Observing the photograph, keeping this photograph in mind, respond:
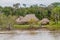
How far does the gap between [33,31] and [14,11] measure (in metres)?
0.44

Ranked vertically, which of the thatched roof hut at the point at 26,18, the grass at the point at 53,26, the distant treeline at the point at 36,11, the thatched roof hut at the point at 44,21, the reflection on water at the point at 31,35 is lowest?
the reflection on water at the point at 31,35

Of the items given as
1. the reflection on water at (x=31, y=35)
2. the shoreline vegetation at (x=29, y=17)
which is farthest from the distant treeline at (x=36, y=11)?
the reflection on water at (x=31, y=35)

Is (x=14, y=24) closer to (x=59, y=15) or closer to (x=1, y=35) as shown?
(x=1, y=35)

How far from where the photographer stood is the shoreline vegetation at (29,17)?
1958 millimetres

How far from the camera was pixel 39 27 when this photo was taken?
6.57ft

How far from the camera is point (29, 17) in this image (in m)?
2.00

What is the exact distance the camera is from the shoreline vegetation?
1.96m

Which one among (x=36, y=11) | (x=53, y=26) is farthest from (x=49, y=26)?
(x=36, y=11)

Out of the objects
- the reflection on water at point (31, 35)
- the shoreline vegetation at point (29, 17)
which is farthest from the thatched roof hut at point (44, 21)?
the reflection on water at point (31, 35)

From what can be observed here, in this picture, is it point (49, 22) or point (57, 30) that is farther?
point (57, 30)

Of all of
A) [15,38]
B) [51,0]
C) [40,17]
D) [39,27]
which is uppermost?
[51,0]

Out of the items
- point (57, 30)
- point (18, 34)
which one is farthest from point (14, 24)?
point (57, 30)

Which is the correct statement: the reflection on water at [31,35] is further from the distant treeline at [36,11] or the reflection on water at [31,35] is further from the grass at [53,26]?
the distant treeline at [36,11]

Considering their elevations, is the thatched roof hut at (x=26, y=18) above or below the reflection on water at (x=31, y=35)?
above
